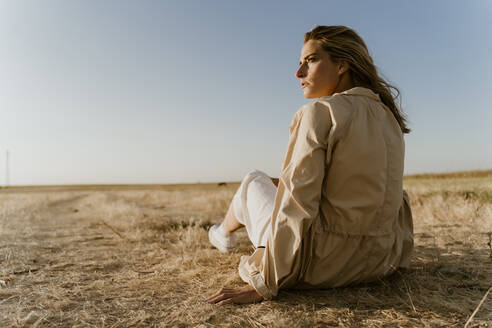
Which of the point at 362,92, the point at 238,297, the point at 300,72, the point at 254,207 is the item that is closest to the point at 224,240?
Answer: the point at 254,207

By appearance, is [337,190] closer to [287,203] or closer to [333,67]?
[287,203]

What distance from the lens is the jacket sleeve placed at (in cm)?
193

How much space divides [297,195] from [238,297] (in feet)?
2.45

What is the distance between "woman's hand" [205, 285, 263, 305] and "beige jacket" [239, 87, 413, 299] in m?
0.06

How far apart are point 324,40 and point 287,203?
112cm

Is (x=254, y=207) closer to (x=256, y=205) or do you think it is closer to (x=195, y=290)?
(x=256, y=205)

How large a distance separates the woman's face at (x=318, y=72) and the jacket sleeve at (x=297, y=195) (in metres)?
0.37

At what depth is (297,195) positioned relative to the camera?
6.34 feet

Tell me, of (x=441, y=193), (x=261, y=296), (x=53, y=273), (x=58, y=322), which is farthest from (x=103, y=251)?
(x=441, y=193)

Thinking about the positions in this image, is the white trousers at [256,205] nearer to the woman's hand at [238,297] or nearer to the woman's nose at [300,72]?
the woman's hand at [238,297]

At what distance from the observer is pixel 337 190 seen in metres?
2.01

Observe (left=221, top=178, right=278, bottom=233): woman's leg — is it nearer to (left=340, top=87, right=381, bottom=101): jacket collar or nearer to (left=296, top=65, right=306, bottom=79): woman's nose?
(left=296, top=65, right=306, bottom=79): woman's nose

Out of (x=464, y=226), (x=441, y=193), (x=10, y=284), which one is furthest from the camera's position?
(x=441, y=193)

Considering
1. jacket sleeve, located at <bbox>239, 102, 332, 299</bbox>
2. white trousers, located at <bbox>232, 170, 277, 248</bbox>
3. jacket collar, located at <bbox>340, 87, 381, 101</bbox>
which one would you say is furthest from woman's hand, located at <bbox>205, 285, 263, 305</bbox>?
jacket collar, located at <bbox>340, 87, 381, 101</bbox>
